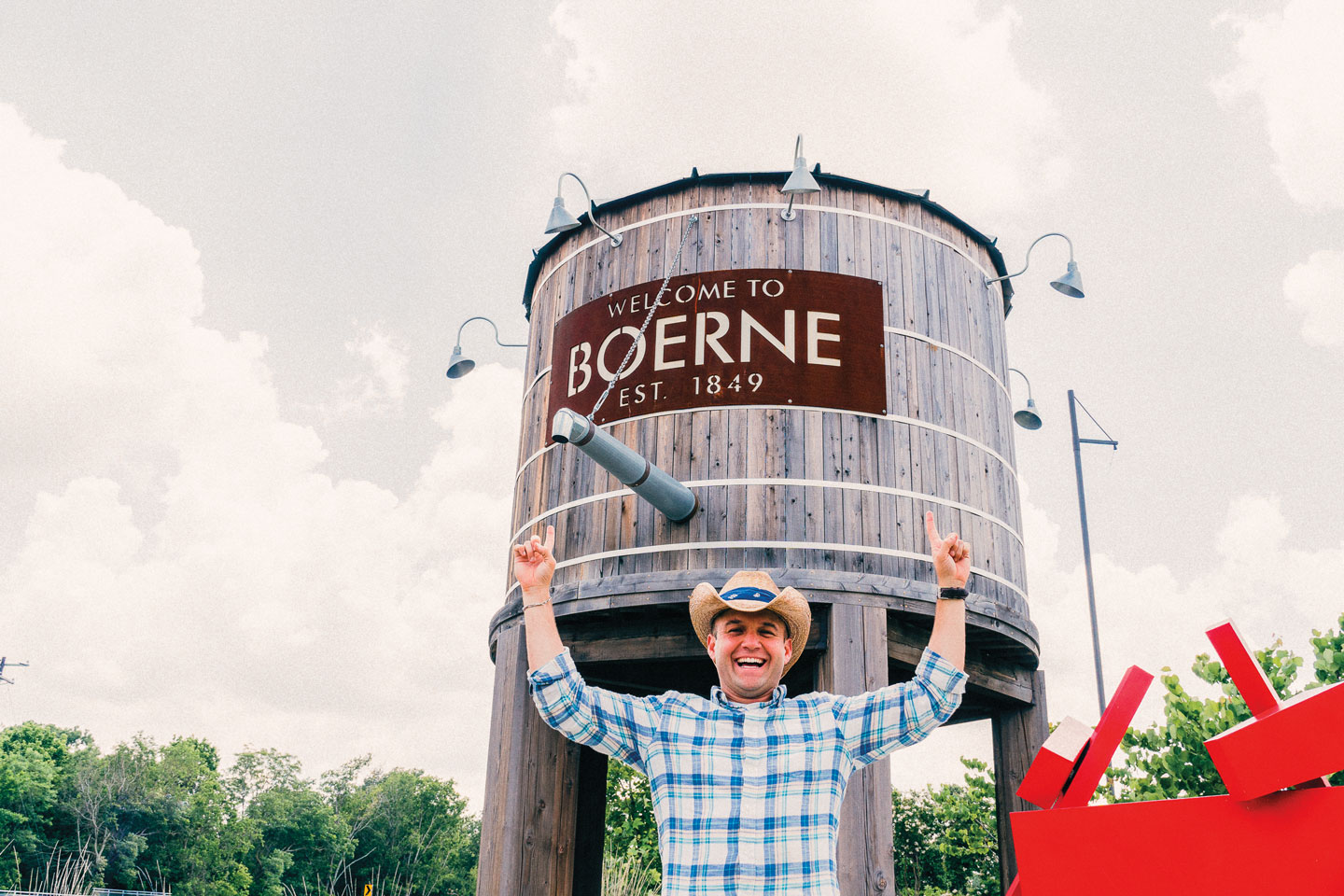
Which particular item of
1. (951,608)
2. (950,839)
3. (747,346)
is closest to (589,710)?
(951,608)

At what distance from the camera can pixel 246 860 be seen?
5162 cm

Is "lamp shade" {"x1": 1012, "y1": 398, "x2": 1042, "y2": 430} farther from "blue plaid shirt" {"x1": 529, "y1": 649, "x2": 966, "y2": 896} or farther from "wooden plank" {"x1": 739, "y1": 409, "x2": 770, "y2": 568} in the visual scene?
"blue plaid shirt" {"x1": 529, "y1": 649, "x2": 966, "y2": 896}

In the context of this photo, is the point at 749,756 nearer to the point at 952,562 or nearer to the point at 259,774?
the point at 952,562

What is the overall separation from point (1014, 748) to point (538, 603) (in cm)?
732

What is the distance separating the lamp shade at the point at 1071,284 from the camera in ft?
31.3

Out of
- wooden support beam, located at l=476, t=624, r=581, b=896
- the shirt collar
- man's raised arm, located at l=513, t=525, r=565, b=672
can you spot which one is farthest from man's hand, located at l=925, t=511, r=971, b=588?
wooden support beam, located at l=476, t=624, r=581, b=896

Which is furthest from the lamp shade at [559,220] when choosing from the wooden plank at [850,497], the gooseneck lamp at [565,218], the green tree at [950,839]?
the green tree at [950,839]

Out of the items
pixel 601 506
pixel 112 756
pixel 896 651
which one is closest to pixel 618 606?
pixel 601 506

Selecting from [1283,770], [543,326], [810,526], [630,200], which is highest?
[630,200]

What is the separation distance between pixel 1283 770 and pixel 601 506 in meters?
6.29

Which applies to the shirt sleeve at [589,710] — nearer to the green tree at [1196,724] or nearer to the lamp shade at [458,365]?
the lamp shade at [458,365]

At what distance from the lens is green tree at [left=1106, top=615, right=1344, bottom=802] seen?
1216 centimetres

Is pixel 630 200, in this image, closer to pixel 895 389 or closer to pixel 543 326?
pixel 543 326

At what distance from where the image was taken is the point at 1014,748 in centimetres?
914
